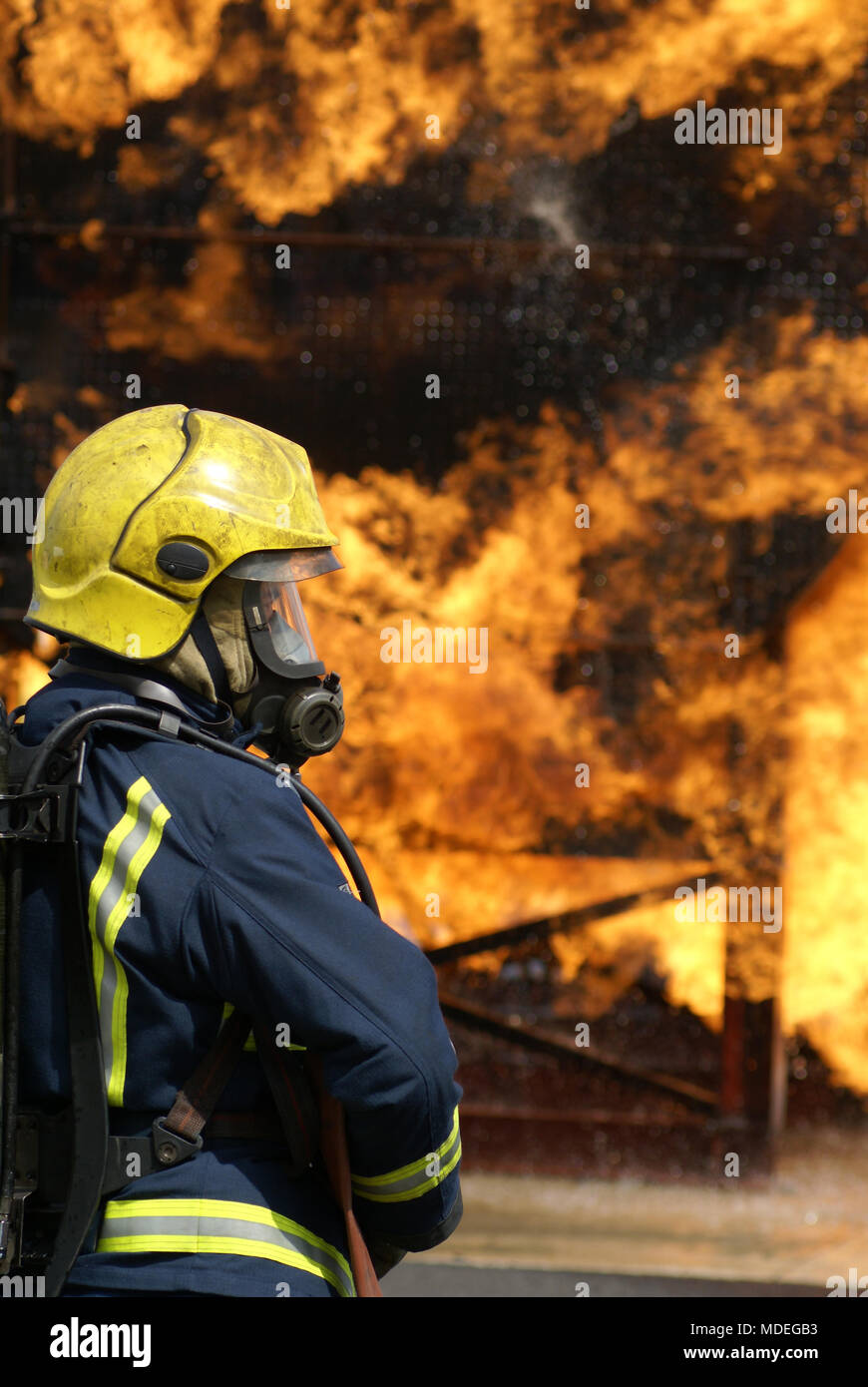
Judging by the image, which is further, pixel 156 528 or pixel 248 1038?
pixel 156 528

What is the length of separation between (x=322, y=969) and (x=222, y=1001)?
0.20 meters

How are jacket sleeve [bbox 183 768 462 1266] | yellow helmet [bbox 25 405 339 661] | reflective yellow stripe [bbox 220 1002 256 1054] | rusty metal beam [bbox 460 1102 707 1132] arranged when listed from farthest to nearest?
rusty metal beam [bbox 460 1102 707 1132] → yellow helmet [bbox 25 405 339 661] → reflective yellow stripe [bbox 220 1002 256 1054] → jacket sleeve [bbox 183 768 462 1266]

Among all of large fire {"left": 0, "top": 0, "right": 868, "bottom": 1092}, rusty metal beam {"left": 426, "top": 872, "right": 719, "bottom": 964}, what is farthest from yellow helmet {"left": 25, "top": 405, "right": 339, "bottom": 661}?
rusty metal beam {"left": 426, "top": 872, "right": 719, "bottom": 964}

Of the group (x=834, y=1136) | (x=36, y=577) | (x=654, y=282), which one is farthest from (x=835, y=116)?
(x=36, y=577)

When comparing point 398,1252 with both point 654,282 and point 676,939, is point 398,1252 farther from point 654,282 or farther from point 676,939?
point 654,282

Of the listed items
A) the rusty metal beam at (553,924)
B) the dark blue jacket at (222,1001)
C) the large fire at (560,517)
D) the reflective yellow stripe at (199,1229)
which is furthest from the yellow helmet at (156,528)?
the rusty metal beam at (553,924)

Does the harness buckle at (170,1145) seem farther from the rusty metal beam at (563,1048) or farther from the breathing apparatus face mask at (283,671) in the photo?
the rusty metal beam at (563,1048)

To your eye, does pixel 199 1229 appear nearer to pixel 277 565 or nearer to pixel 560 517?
pixel 277 565

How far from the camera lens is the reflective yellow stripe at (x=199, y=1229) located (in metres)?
1.81

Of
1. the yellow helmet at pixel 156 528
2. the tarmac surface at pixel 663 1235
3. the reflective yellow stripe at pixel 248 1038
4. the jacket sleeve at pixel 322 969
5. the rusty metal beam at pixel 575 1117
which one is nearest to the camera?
the jacket sleeve at pixel 322 969

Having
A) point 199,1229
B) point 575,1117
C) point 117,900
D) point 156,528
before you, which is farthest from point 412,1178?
point 575,1117

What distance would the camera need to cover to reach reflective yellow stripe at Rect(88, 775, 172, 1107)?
5.93 ft

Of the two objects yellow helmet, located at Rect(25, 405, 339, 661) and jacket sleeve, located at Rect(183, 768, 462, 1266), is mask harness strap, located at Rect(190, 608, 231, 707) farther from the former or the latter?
jacket sleeve, located at Rect(183, 768, 462, 1266)

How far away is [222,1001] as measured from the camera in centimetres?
186
